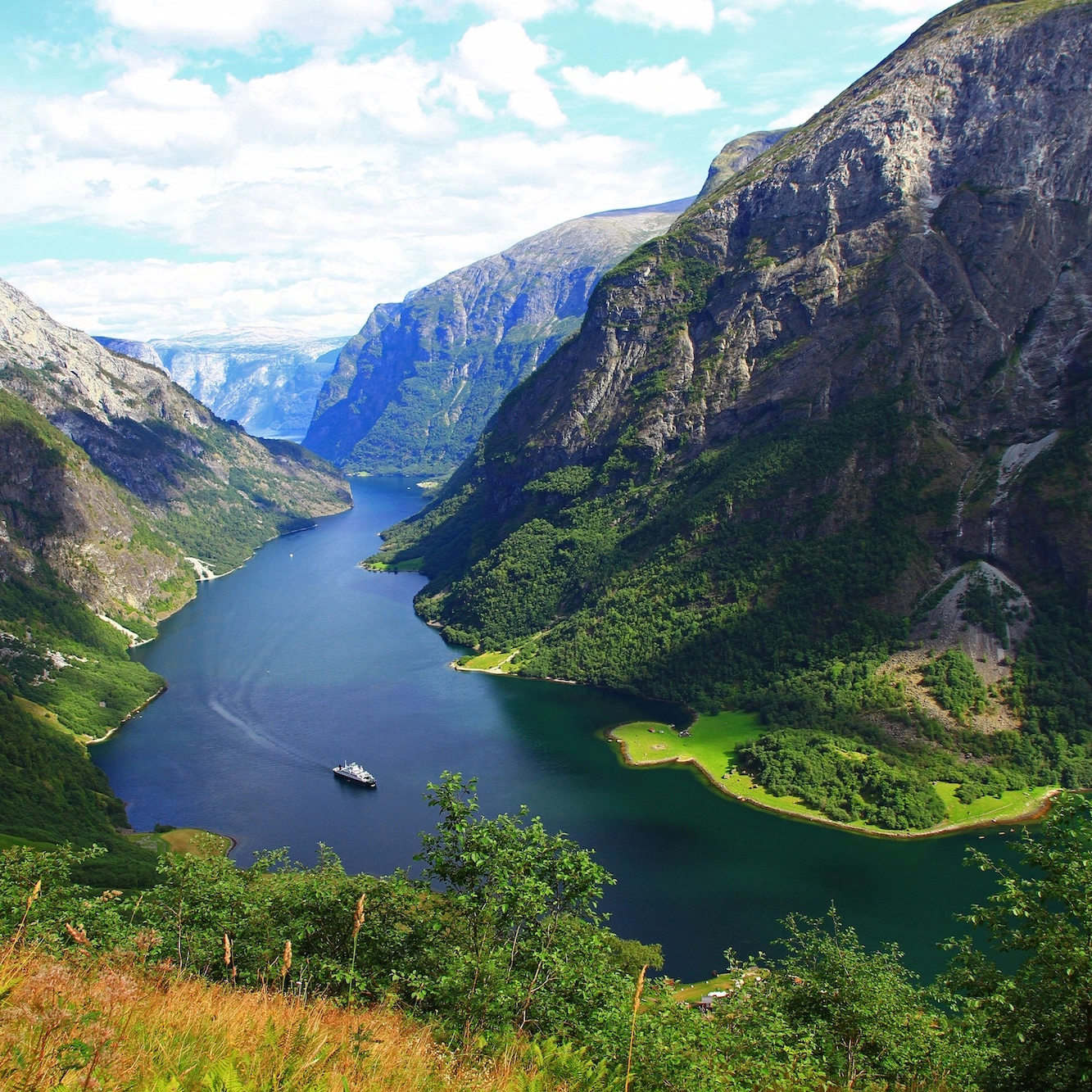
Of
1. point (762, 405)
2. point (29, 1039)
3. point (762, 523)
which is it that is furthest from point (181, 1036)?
point (762, 405)

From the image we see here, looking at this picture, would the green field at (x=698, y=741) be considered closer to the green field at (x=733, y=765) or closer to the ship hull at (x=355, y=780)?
the green field at (x=733, y=765)

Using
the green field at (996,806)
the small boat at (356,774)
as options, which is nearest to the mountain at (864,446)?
the green field at (996,806)

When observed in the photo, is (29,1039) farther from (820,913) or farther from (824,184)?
(824,184)

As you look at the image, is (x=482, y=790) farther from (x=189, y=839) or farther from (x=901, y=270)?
(x=901, y=270)

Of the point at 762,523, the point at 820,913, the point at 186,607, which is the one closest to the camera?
the point at 820,913

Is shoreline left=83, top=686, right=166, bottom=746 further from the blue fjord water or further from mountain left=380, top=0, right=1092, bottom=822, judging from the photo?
mountain left=380, top=0, right=1092, bottom=822

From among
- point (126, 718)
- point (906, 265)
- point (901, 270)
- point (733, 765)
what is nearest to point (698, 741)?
point (733, 765)
